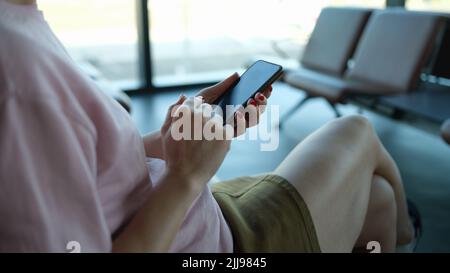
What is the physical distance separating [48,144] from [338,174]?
2.31 ft

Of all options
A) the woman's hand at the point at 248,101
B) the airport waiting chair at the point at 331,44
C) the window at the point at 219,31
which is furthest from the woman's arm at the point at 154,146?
the window at the point at 219,31

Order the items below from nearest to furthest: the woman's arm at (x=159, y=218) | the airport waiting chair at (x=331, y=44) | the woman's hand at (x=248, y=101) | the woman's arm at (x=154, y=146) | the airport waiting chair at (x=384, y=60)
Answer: the woman's arm at (x=159, y=218) → the woman's hand at (x=248, y=101) → the woman's arm at (x=154, y=146) → the airport waiting chair at (x=384, y=60) → the airport waiting chair at (x=331, y=44)

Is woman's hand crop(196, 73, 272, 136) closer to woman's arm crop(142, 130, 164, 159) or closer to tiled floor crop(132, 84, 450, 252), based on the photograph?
woman's arm crop(142, 130, 164, 159)

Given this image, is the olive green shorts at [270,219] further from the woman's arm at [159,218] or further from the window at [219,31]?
the window at [219,31]

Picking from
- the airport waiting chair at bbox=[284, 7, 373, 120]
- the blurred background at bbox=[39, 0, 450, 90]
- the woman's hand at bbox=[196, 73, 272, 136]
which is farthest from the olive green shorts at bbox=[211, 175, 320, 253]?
the blurred background at bbox=[39, 0, 450, 90]

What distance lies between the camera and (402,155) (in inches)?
115

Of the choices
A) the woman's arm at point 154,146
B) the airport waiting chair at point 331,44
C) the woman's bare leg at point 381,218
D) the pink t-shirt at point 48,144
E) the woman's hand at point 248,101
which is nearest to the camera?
the pink t-shirt at point 48,144

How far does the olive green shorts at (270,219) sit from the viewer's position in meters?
0.95

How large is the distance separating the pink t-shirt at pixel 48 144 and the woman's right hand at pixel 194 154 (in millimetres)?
94

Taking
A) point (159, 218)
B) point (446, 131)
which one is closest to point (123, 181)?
point (159, 218)

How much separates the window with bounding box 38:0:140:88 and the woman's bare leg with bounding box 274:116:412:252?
3.58 meters

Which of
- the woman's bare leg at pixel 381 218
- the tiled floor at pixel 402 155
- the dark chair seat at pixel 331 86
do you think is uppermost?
the woman's bare leg at pixel 381 218

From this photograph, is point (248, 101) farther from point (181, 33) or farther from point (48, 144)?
point (181, 33)
